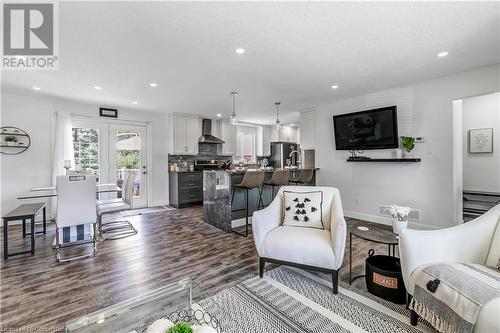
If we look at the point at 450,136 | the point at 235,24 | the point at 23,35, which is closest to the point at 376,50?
the point at 235,24

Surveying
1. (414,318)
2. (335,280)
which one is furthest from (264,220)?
(414,318)

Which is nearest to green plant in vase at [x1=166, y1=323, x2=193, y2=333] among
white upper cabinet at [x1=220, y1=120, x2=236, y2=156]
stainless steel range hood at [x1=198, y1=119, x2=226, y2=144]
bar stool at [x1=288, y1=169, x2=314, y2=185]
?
bar stool at [x1=288, y1=169, x2=314, y2=185]

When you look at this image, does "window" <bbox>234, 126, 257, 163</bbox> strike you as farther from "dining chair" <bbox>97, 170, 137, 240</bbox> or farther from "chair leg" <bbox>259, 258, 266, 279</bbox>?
"chair leg" <bbox>259, 258, 266, 279</bbox>

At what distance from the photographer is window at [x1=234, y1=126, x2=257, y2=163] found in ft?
24.8

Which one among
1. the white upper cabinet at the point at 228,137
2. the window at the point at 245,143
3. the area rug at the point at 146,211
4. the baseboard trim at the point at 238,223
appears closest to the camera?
the baseboard trim at the point at 238,223

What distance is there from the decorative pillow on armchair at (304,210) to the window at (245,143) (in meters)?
5.01

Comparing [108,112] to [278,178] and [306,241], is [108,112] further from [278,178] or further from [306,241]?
[306,241]

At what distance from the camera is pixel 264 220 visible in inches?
92.0

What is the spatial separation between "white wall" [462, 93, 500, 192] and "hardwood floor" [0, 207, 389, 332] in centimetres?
286

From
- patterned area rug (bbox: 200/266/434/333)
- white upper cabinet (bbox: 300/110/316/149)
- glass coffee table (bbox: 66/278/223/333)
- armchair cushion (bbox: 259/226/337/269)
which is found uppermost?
white upper cabinet (bbox: 300/110/316/149)

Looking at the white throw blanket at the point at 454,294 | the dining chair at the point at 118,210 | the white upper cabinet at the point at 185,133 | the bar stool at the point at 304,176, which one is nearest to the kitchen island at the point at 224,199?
the bar stool at the point at 304,176

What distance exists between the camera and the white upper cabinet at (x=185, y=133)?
19.9 feet

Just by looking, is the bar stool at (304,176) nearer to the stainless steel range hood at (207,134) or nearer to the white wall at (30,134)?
the stainless steel range hood at (207,134)

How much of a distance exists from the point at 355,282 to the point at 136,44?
3372 millimetres
